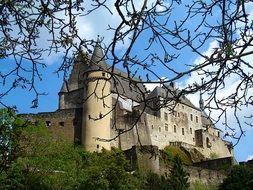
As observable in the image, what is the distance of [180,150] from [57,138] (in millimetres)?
12137

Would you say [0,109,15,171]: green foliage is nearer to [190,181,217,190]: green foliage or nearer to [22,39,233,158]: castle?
[22,39,233,158]: castle

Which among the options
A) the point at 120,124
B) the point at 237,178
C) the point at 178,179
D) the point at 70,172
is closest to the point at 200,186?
the point at 237,178

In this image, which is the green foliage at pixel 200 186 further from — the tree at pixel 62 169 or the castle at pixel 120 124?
the tree at pixel 62 169

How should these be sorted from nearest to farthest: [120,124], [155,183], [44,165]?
[155,183], [44,165], [120,124]

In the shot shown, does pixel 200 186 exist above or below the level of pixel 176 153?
below

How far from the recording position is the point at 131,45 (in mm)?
3223

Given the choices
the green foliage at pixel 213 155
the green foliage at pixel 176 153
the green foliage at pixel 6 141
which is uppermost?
the green foliage at pixel 213 155

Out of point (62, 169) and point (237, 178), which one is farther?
Answer: point (62, 169)

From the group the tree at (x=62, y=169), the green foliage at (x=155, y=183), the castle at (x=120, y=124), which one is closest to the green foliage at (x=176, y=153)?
the castle at (x=120, y=124)

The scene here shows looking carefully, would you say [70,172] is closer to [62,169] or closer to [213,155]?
[62,169]

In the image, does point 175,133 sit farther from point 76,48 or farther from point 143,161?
point 76,48

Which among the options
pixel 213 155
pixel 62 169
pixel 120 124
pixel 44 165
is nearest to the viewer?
pixel 44 165

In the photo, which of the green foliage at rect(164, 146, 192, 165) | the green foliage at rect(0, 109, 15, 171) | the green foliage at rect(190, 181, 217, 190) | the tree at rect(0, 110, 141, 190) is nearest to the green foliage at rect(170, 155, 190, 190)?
the tree at rect(0, 110, 141, 190)

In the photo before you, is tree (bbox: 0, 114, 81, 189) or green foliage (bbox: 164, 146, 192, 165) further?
green foliage (bbox: 164, 146, 192, 165)
